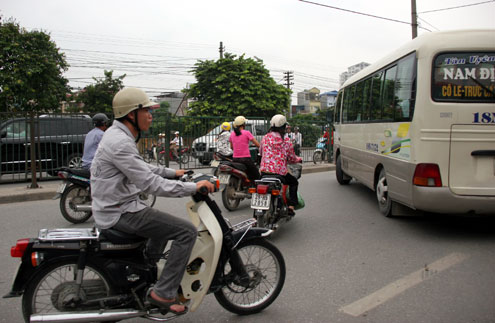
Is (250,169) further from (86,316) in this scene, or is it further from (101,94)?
(101,94)

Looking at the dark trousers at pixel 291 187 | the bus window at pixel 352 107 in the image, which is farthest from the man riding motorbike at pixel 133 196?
the bus window at pixel 352 107

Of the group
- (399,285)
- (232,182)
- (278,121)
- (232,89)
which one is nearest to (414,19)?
(232,89)

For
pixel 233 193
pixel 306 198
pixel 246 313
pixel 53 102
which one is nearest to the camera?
pixel 246 313

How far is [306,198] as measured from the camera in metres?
8.67

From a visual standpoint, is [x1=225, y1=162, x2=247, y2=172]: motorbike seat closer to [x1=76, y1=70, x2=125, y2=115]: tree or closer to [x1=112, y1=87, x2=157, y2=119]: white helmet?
[x1=112, y1=87, x2=157, y2=119]: white helmet

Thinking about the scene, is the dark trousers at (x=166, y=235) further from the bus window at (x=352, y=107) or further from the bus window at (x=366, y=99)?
the bus window at (x=352, y=107)

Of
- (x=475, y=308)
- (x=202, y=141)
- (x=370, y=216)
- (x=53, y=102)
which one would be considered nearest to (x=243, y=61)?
(x=53, y=102)

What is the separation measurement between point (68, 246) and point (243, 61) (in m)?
26.8

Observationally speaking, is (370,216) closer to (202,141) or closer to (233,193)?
(233,193)

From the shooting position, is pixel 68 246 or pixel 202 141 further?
pixel 202 141

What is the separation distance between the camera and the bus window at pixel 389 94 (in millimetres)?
6383

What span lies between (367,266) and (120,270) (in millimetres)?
2791

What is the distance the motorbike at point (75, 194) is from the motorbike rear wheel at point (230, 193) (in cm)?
145

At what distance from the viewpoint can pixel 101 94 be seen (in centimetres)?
3322
